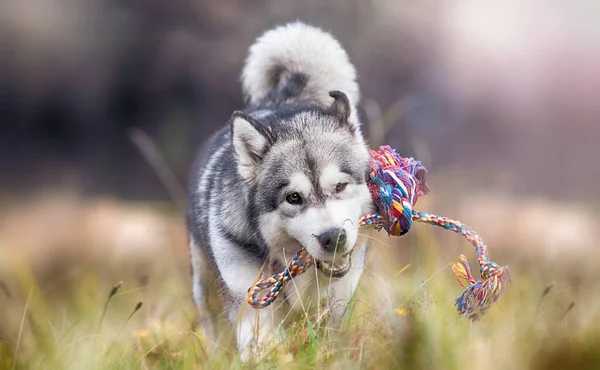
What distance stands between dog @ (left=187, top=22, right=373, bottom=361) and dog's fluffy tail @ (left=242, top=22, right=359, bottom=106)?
678mm

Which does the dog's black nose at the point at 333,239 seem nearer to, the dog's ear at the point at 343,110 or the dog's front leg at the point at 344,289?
the dog's front leg at the point at 344,289

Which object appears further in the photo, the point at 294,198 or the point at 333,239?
the point at 294,198

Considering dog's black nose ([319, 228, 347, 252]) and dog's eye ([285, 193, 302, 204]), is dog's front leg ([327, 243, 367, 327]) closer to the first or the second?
dog's black nose ([319, 228, 347, 252])

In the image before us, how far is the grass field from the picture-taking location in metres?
1.95

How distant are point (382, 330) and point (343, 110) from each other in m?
1.08

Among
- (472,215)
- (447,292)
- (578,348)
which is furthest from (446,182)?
(578,348)

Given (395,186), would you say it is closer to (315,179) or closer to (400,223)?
(400,223)

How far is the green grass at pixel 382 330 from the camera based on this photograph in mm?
1927

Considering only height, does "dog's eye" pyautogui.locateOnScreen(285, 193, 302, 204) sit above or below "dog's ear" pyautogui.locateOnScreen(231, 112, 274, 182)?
below

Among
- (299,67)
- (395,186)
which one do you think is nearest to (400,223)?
(395,186)

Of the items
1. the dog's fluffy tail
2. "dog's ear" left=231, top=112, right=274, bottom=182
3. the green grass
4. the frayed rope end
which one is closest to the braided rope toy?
the frayed rope end

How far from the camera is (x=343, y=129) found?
3.06m

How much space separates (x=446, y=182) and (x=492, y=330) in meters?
3.23

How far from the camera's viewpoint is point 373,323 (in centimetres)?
252
